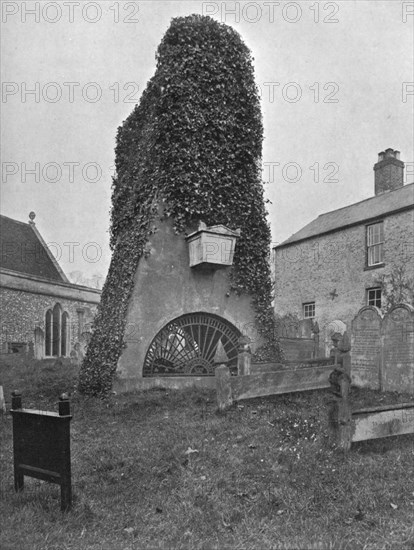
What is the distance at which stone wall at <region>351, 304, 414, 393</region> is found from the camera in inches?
435

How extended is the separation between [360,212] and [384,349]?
15.9 m

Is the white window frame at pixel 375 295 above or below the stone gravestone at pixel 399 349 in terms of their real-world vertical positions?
above

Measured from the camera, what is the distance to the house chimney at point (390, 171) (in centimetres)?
2666

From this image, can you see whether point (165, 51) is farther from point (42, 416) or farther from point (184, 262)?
point (42, 416)

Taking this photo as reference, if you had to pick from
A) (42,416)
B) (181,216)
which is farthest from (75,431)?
(181,216)

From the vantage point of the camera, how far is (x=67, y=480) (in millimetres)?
4500

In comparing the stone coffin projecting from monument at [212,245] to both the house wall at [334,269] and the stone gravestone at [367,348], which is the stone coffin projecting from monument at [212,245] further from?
the house wall at [334,269]

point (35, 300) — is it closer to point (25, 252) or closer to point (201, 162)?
point (25, 252)

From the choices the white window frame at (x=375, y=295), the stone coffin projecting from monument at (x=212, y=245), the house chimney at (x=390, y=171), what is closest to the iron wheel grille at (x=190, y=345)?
the stone coffin projecting from monument at (x=212, y=245)

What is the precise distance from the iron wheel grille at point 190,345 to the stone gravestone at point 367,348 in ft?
10.2

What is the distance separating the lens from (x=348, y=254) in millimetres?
25297

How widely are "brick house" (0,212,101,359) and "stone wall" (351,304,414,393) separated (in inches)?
577

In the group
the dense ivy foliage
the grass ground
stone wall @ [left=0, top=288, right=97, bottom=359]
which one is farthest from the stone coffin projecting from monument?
stone wall @ [left=0, top=288, right=97, bottom=359]

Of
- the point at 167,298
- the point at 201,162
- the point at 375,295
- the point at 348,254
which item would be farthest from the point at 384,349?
the point at 348,254
